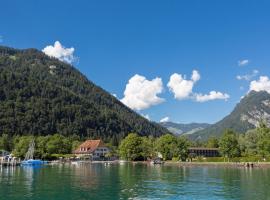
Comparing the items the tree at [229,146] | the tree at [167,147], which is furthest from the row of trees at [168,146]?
the tree at [229,146]

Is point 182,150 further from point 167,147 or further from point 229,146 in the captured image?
point 229,146

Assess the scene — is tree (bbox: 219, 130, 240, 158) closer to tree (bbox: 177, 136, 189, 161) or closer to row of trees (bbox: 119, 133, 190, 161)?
tree (bbox: 177, 136, 189, 161)

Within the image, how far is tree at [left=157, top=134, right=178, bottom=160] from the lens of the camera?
184288mm

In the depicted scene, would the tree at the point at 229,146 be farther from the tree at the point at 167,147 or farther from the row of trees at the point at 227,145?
the tree at the point at 167,147

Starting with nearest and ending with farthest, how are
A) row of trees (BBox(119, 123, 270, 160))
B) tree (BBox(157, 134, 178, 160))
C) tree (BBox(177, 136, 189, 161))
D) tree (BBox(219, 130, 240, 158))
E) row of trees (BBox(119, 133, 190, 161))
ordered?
row of trees (BBox(119, 123, 270, 160)), tree (BBox(219, 130, 240, 158)), tree (BBox(177, 136, 189, 161)), row of trees (BBox(119, 133, 190, 161)), tree (BBox(157, 134, 178, 160))

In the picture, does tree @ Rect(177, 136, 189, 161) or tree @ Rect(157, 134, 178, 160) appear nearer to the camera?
tree @ Rect(177, 136, 189, 161)

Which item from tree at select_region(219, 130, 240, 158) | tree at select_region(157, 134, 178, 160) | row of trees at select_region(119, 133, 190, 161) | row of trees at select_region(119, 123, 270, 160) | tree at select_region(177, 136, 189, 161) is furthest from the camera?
tree at select_region(157, 134, 178, 160)

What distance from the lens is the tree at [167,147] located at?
184m

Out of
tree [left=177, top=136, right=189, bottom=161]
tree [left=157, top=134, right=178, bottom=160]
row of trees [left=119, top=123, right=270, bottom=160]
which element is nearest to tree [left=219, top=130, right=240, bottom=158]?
row of trees [left=119, top=123, right=270, bottom=160]

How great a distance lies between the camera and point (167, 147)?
614 ft

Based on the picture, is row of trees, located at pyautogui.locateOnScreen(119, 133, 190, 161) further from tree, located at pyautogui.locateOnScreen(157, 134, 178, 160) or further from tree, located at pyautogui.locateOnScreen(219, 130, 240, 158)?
tree, located at pyautogui.locateOnScreen(219, 130, 240, 158)

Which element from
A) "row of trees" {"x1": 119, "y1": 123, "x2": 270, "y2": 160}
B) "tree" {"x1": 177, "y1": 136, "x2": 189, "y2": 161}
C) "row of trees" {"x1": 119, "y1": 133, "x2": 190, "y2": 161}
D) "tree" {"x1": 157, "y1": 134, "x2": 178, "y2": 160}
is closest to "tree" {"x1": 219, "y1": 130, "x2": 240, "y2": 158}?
"row of trees" {"x1": 119, "y1": 123, "x2": 270, "y2": 160}

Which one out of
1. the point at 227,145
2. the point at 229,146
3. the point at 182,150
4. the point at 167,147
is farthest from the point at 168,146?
the point at 229,146

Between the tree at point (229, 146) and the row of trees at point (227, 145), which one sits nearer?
the row of trees at point (227, 145)
